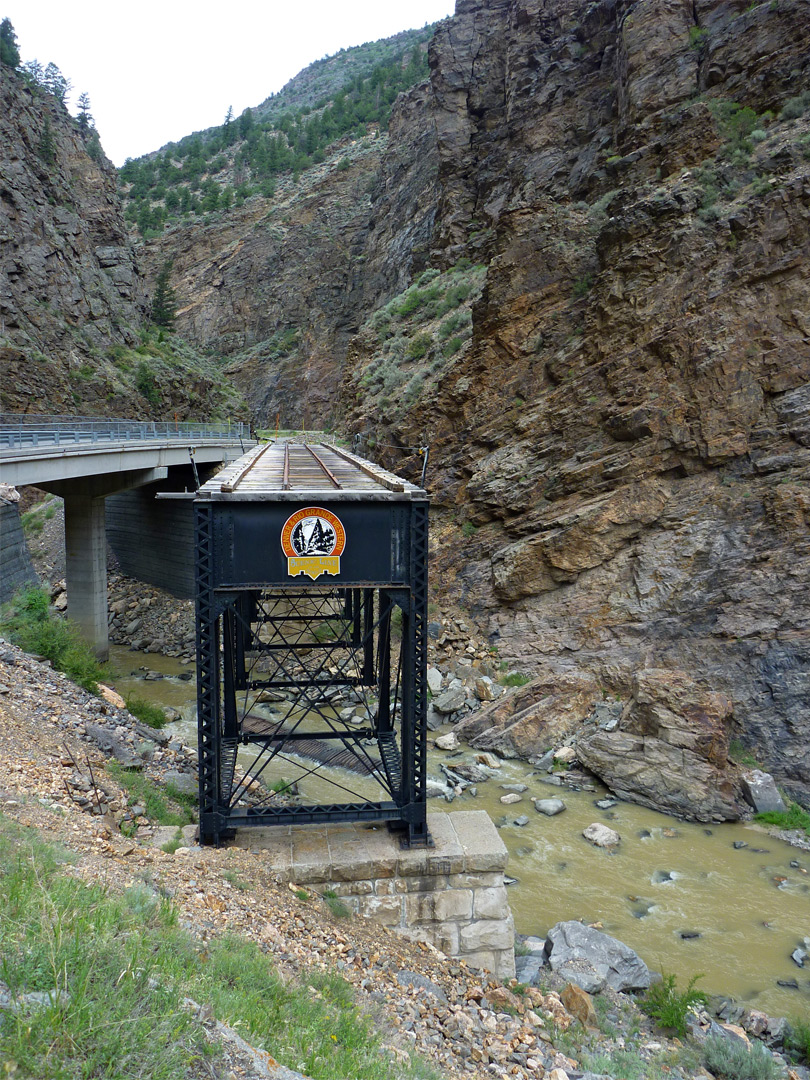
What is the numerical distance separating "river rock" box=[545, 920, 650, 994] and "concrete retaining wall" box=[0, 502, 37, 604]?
21788 mm

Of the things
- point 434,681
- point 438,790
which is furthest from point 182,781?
point 434,681

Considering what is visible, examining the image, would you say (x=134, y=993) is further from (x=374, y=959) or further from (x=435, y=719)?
(x=435, y=719)

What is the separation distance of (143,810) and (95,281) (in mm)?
50403

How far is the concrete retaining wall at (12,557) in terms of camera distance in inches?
946

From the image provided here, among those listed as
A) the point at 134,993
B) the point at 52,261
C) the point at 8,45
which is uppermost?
the point at 8,45

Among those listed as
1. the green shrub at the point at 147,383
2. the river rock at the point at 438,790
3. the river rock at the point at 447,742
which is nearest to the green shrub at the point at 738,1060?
the river rock at the point at 438,790

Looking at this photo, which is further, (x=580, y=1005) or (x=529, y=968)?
(x=529, y=968)

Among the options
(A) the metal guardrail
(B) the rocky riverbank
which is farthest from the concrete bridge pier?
(B) the rocky riverbank

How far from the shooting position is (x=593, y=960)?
30.6ft

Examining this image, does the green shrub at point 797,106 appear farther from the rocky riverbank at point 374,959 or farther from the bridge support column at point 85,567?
the bridge support column at point 85,567

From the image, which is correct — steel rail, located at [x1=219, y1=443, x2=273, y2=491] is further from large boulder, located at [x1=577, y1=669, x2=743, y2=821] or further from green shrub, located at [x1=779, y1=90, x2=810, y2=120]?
green shrub, located at [x1=779, y1=90, x2=810, y2=120]

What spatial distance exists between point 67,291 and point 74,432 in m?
25.2

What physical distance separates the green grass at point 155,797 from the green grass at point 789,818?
12.2 metres

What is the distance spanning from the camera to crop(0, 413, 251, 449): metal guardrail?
2314 centimetres
